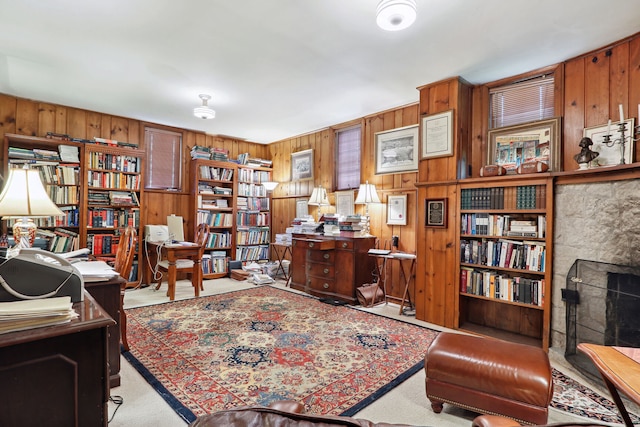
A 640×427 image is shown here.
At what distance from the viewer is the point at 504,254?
9.48 ft

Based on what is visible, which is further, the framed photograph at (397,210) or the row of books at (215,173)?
the row of books at (215,173)

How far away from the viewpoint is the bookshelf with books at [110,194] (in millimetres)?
4285

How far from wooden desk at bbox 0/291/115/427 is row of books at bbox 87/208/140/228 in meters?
3.63

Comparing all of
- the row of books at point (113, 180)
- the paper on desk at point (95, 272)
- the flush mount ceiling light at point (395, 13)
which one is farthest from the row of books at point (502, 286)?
the row of books at point (113, 180)

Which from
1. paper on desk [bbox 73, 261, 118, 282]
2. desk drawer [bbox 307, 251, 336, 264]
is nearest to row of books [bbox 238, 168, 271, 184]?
desk drawer [bbox 307, 251, 336, 264]

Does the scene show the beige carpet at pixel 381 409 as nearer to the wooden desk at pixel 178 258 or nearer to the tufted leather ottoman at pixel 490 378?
the tufted leather ottoman at pixel 490 378

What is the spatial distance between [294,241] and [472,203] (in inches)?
98.2

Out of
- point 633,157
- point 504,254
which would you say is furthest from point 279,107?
point 633,157

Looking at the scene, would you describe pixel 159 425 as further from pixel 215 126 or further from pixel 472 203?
pixel 215 126

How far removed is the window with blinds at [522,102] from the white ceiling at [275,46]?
0.56 feet

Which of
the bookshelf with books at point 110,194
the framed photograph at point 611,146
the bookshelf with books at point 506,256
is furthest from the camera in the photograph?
the bookshelf with books at point 110,194

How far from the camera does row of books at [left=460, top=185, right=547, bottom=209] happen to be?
272cm

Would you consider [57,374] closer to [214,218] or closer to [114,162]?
[114,162]

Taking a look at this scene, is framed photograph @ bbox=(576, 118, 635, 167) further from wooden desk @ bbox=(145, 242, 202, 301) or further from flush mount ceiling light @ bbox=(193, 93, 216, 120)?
wooden desk @ bbox=(145, 242, 202, 301)
